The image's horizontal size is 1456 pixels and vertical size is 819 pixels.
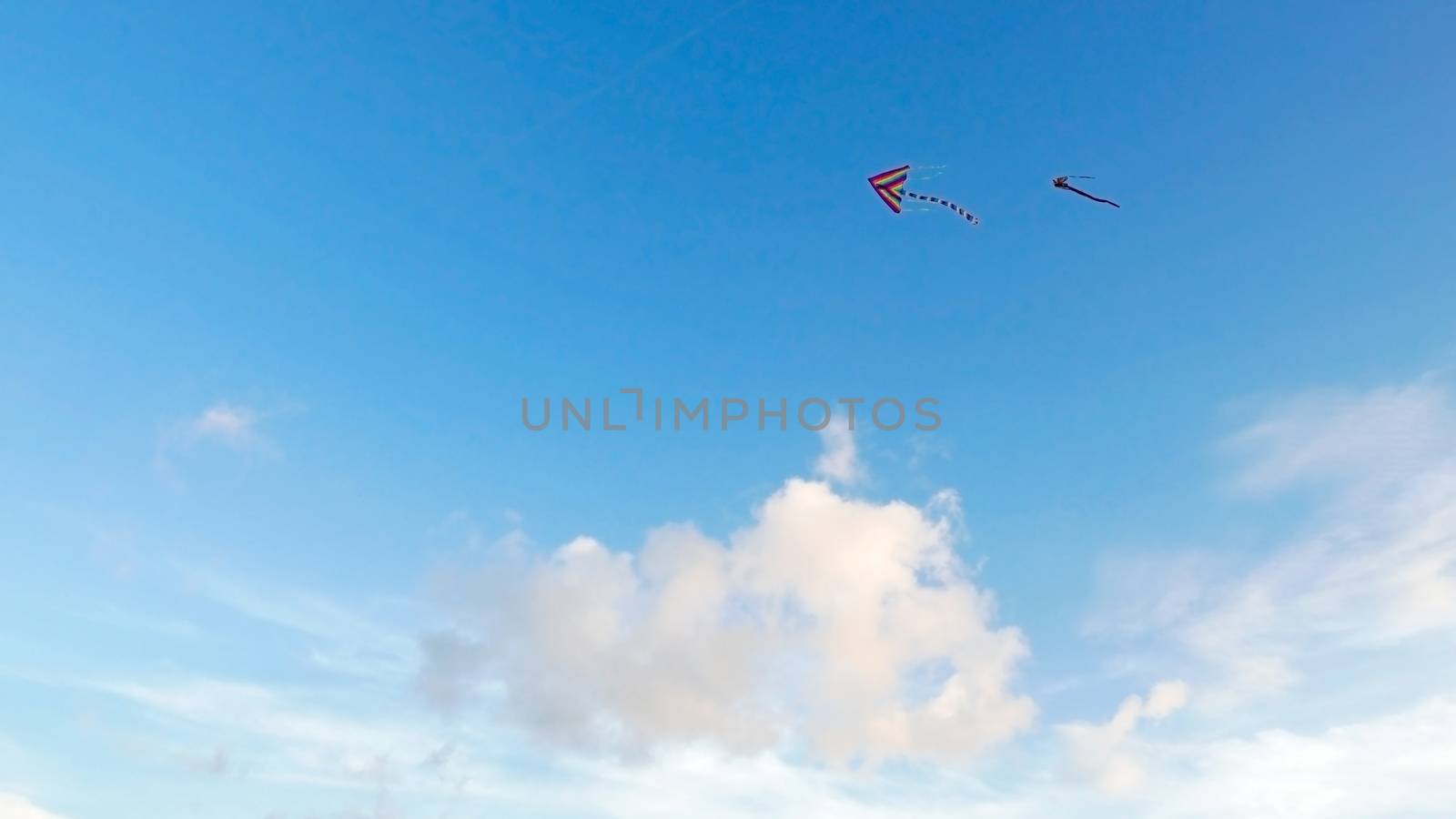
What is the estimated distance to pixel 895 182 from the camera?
543ft

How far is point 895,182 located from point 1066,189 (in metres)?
27.6

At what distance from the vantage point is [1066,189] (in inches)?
6029

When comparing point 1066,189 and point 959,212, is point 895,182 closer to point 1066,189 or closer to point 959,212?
point 959,212

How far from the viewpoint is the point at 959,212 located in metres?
157

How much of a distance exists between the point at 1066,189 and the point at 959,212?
53.9ft

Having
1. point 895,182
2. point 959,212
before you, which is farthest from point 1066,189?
point 895,182

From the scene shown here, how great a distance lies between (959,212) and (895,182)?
1388 centimetres

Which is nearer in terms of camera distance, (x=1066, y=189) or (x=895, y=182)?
(x=1066, y=189)
